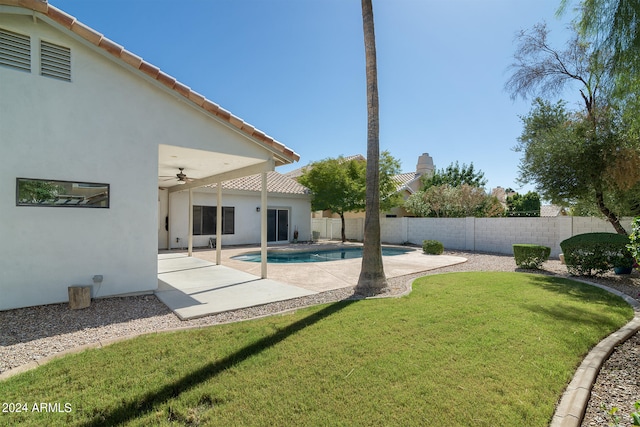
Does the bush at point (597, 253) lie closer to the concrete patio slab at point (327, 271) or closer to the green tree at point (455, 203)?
the concrete patio slab at point (327, 271)

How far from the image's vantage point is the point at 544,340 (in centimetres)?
497

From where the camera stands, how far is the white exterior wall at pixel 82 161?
6379 mm

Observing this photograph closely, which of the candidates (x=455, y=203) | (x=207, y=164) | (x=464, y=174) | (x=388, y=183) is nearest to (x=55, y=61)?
(x=207, y=164)

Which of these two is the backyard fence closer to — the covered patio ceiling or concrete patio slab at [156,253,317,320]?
concrete patio slab at [156,253,317,320]

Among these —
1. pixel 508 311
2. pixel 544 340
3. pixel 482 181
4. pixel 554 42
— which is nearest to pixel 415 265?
pixel 508 311

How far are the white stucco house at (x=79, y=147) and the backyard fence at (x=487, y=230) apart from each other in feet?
55.6

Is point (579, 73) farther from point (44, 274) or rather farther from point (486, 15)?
point (44, 274)

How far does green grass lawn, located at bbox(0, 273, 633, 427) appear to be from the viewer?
3.15 meters

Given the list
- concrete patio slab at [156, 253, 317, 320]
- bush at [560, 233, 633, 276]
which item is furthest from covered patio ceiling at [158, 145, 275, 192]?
bush at [560, 233, 633, 276]

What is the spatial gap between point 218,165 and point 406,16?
8.85 m

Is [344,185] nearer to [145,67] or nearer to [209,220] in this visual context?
[209,220]

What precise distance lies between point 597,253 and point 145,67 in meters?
15.0

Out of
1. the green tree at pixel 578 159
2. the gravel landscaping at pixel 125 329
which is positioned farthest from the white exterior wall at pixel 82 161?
the green tree at pixel 578 159

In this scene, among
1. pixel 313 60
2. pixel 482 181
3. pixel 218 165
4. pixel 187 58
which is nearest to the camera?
pixel 218 165
